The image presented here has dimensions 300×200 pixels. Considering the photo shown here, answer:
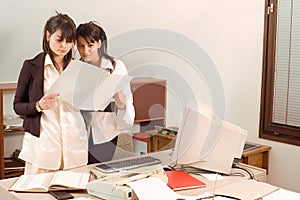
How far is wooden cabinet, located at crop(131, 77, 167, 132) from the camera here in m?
3.55

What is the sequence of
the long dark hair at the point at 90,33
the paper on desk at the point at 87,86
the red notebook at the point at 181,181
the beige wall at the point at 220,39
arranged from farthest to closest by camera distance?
the beige wall at the point at 220,39 < the long dark hair at the point at 90,33 < the paper on desk at the point at 87,86 < the red notebook at the point at 181,181

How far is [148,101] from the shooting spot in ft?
12.1

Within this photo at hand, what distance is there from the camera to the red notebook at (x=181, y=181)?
193cm

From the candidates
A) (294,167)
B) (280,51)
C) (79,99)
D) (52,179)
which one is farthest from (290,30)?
(52,179)

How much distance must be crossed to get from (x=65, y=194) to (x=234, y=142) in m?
0.88

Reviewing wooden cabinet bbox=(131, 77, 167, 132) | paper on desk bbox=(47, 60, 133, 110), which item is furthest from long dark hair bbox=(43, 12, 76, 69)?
wooden cabinet bbox=(131, 77, 167, 132)

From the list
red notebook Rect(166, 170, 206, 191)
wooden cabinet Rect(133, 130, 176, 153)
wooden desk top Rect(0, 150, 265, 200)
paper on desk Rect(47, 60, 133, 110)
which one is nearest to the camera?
wooden desk top Rect(0, 150, 265, 200)

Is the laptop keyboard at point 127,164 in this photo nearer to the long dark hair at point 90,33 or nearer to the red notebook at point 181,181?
the red notebook at point 181,181

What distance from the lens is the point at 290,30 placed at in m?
3.52

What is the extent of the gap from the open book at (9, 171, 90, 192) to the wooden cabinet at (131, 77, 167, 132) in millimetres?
1556

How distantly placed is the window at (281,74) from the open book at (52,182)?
2.17 m

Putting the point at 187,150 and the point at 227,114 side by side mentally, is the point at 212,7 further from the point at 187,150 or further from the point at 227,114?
the point at 187,150

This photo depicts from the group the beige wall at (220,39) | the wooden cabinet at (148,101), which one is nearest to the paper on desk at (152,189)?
the wooden cabinet at (148,101)

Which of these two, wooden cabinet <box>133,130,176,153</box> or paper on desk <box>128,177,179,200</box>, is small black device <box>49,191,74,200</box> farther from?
wooden cabinet <box>133,130,176,153</box>
